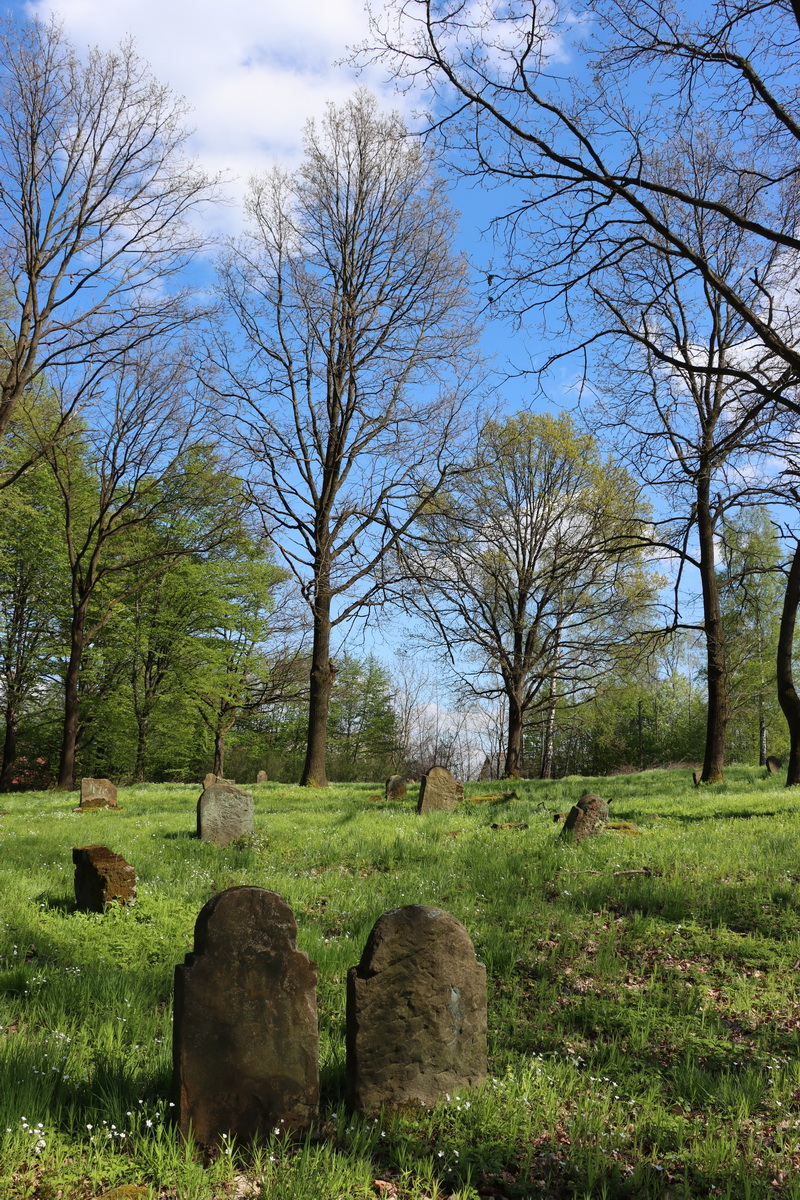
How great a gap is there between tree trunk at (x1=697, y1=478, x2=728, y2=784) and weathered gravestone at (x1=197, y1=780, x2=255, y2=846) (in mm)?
11304

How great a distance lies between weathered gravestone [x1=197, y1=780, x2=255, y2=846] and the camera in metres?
10.1

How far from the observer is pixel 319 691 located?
20.1m

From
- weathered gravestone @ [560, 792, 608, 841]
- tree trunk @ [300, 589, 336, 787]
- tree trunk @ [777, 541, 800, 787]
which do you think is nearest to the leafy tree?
tree trunk @ [300, 589, 336, 787]

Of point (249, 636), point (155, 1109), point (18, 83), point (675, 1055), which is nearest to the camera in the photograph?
point (155, 1109)

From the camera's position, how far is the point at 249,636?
33875mm

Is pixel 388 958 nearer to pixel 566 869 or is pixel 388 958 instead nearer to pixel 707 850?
pixel 566 869

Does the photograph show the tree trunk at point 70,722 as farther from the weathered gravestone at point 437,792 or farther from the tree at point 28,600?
the weathered gravestone at point 437,792

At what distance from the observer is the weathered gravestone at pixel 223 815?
33.2ft

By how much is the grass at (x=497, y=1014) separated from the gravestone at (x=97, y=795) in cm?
466

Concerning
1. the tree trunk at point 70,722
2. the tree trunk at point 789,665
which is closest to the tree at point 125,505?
the tree trunk at point 70,722

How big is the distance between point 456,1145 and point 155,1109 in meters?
1.46

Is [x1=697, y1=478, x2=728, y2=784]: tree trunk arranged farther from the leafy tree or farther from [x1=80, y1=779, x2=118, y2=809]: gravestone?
the leafy tree

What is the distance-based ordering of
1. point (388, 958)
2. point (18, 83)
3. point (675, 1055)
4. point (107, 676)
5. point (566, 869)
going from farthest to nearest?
point (107, 676) → point (18, 83) → point (566, 869) → point (675, 1055) → point (388, 958)

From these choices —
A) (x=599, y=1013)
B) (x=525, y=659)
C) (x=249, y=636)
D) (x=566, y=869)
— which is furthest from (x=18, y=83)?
(x=249, y=636)
